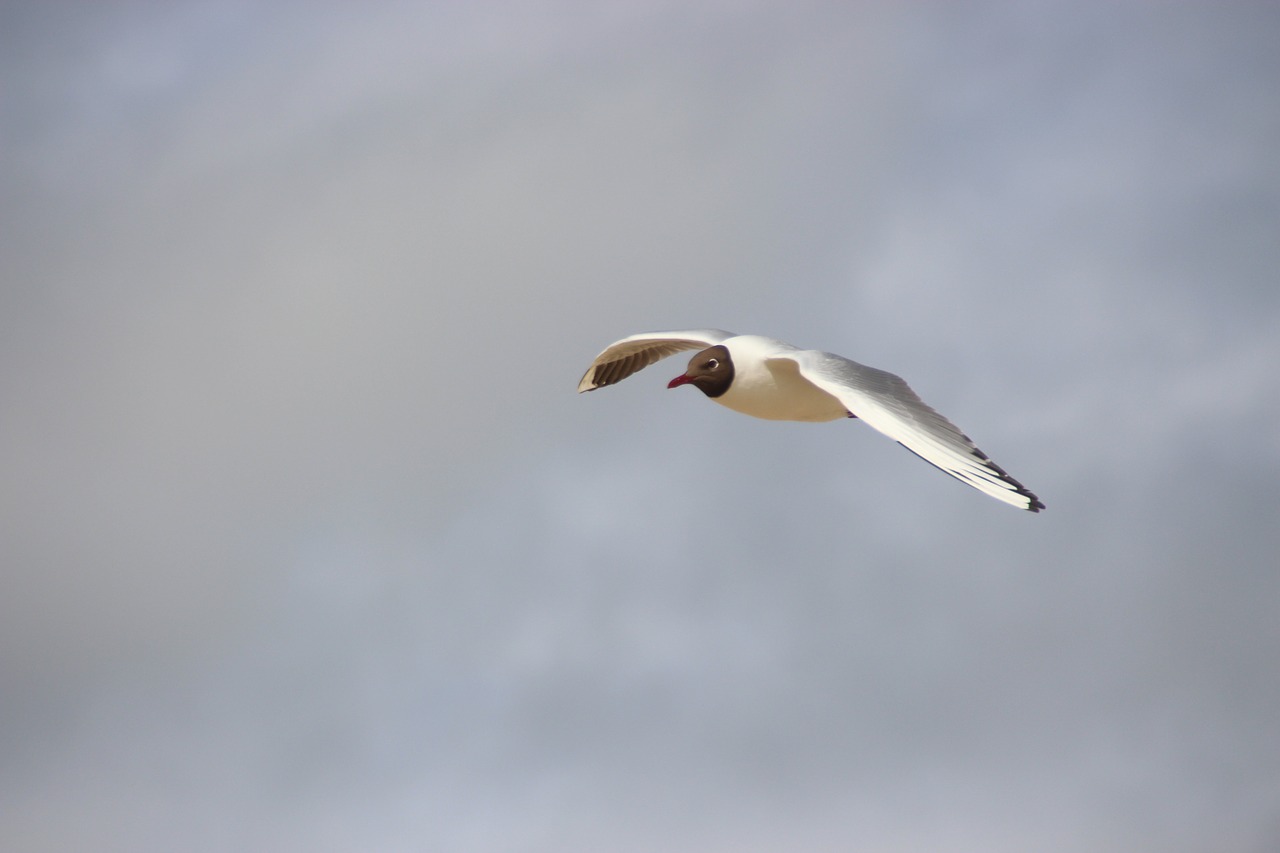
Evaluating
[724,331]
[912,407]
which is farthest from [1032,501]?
[724,331]

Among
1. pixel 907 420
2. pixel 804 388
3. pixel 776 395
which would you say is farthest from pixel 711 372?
pixel 907 420

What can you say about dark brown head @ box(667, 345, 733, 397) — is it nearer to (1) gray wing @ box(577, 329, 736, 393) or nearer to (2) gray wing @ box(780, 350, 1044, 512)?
(2) gray wing @ box(780, 350, 1044, 512)

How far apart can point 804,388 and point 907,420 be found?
1927 mm

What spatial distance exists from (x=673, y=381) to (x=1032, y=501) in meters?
4.32

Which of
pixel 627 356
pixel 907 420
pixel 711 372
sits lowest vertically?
pixel 907 420

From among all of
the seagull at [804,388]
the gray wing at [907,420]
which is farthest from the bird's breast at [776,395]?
the gray wing at [907,420]

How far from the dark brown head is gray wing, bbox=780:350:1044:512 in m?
0.73

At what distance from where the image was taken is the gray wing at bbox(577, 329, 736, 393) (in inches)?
545

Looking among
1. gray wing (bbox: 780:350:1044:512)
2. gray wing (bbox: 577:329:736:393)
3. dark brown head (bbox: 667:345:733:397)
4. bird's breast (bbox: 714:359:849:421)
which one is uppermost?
gray wing (bbox: 577:329:736:393)

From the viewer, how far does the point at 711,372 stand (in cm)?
1166

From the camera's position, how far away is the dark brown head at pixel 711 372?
1164 cm

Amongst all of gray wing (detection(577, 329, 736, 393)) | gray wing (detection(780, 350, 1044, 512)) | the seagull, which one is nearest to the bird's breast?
the seagull

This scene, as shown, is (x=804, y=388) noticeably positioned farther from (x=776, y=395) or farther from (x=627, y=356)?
(x=627, y=356)

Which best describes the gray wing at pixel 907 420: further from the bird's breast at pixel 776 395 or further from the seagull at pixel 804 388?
the bird's breast at pixel 776 395
